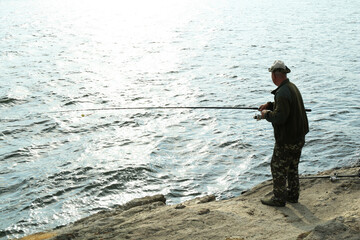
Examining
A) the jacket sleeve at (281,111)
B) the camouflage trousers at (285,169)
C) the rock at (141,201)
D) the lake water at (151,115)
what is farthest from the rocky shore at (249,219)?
the lake water at (151,115)

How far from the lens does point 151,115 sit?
1420 cm

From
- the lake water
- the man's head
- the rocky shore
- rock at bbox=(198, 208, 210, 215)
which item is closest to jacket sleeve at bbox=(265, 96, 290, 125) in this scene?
the man's head

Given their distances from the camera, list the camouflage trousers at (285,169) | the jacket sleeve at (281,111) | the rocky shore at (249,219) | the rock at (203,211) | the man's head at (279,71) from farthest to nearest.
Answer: the rock at (203,211) → the camouflage trousers at (285,169) → the man's head at (279,71) → the jacket sleeve at (281,111) → the rocky shore at (249,219)

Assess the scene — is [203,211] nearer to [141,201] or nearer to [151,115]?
[141,201]

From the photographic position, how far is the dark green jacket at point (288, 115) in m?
6.01

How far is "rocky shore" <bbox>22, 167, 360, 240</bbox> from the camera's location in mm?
5535

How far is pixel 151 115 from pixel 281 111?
842 cm

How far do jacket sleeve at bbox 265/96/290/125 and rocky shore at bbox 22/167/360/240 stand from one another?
111 cm

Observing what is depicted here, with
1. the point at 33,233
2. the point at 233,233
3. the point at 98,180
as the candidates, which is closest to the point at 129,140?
the point at 98,180

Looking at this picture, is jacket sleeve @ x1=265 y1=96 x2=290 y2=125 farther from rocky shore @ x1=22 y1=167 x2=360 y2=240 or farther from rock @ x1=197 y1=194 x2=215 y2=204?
rock @ x1=197 y1=194 x2=215 y2=204

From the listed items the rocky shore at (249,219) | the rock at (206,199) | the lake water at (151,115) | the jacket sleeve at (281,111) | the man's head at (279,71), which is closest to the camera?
the rocky shore at (249,219)

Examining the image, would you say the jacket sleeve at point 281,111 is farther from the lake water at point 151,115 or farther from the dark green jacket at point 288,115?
the lake water at point 151,115

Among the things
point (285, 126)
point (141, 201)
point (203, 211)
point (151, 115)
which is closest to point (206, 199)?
point (141, 201)

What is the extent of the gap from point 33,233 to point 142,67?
47.3ft
